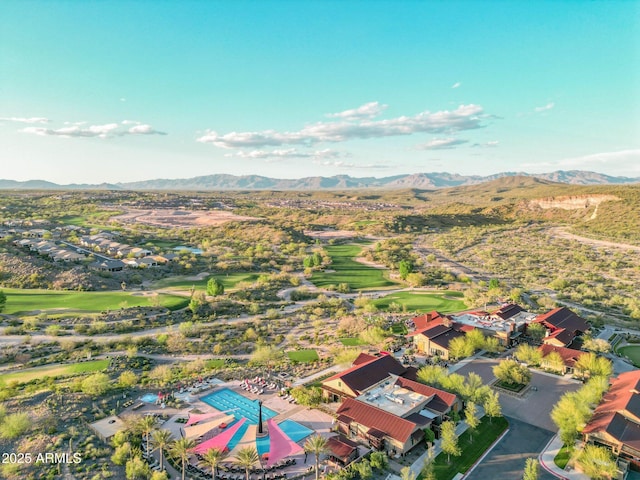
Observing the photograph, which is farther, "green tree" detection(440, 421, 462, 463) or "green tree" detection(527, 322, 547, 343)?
"green tree" detection(527, 322, 547, 343)

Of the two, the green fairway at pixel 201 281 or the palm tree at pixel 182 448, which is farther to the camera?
the green fairway at pixel 201 281

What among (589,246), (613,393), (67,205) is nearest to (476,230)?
(589,246)

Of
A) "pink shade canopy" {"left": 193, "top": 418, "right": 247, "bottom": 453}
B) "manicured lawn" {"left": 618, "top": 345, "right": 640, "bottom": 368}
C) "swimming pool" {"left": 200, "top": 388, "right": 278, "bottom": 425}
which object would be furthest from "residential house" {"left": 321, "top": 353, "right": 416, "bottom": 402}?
"manicured lawn" {"left": 618, "top": 345, "right": 640, "bottom": 368}

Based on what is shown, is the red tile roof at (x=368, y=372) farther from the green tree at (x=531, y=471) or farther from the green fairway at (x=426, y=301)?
the green fairway at (x=426, y=301)

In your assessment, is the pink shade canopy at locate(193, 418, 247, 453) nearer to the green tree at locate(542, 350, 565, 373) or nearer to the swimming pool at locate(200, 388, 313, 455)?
the swimming pool at locate(200, 388, 313, 455)

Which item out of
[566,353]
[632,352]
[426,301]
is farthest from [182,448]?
[632,352]

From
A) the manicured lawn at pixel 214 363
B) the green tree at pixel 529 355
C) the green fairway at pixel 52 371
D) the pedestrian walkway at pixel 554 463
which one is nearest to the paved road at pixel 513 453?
the pedestrian walkway at pixel 554 463
